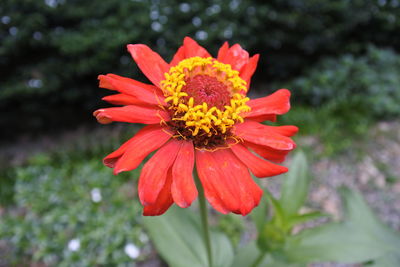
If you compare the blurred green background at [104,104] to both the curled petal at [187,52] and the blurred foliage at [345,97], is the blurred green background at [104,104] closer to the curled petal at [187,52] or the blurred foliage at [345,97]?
the blurred foliage at [345,97]

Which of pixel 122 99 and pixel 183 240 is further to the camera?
pixel 183 240

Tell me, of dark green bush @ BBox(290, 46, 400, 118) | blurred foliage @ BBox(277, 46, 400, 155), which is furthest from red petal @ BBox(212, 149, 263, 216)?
dark green bush @ BBox(290, 46, 400, 118)

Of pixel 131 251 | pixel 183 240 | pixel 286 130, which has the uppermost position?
pixel 286 130

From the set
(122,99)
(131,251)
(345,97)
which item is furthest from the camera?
(345,97)

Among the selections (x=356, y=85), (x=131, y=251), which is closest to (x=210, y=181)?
(x=131, y=251)

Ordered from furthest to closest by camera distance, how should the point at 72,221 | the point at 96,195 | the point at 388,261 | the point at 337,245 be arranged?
the point at 96,195
the point at 72,221
the point at 388,261
the point at 337,245

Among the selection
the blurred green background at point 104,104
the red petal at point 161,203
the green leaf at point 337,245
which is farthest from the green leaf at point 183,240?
the red petal at point 161,203

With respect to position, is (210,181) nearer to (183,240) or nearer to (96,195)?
(183,240)

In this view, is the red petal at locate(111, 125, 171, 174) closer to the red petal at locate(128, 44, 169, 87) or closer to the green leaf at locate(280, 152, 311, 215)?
the red petal at locate(128, 44, 169, 87)
